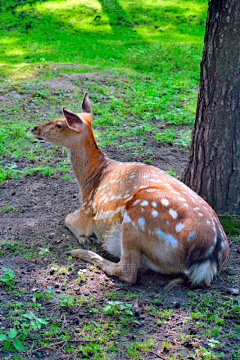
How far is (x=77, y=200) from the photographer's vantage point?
16.1 feet

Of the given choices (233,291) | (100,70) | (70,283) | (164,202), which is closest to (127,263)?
(70,283)

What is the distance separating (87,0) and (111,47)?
19.4ft

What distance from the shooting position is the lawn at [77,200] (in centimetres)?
262

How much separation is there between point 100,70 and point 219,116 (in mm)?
5868

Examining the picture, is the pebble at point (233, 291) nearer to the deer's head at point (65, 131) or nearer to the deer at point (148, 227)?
the deer at point (148, 227)

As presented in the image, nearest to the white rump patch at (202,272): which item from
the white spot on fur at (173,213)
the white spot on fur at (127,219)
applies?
the white spot on fur at (173,213)

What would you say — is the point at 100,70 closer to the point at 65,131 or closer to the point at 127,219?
the point at 65,131


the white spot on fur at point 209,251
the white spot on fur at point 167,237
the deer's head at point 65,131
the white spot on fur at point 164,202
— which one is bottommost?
the white spot on fur at point 209,251

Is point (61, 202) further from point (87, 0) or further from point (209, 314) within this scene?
point (87, 0)

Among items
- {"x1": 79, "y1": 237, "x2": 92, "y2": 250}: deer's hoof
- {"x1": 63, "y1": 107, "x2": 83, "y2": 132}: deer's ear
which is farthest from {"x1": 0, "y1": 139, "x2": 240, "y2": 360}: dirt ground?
{"x1": 63, "y1": 107, "x2": 83, "y2": 132}: deer's ear

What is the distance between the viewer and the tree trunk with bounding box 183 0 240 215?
3.90 m

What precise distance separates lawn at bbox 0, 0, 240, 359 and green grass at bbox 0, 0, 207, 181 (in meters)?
0.03

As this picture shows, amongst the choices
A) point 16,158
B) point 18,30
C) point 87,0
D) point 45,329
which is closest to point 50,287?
point 45,329

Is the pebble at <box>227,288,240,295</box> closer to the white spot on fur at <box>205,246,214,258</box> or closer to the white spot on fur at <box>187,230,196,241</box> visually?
the white spot on fur at <box>205,246,214,258</box>
